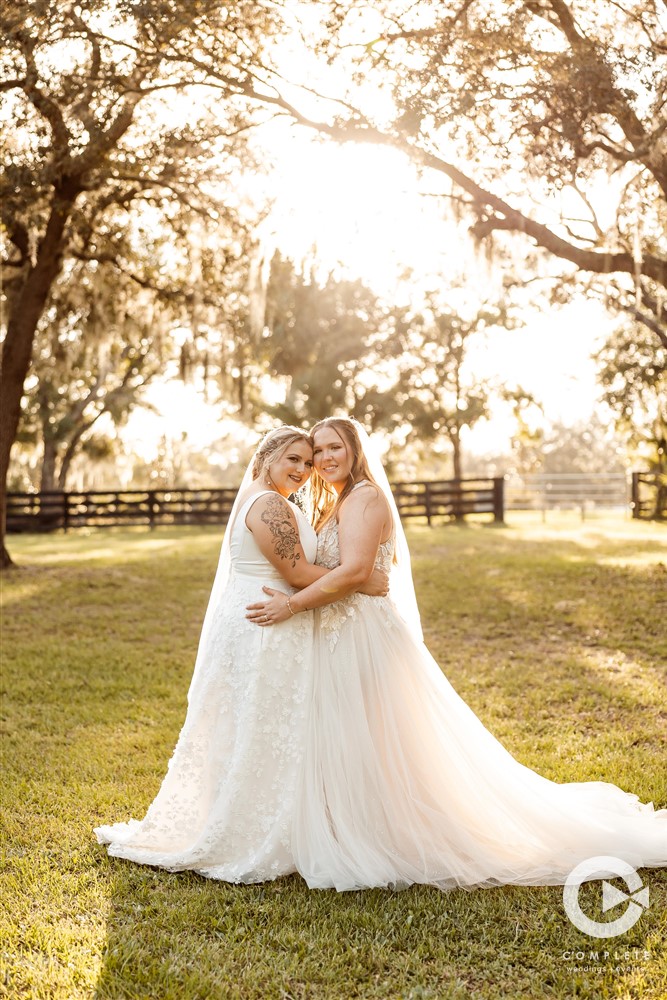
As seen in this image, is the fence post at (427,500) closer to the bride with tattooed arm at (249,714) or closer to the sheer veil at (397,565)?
the sheer veil at (397,565)

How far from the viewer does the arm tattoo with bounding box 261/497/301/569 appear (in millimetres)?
3971

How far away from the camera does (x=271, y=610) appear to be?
4004mm

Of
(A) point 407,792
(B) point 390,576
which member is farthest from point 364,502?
(A) point 407,792

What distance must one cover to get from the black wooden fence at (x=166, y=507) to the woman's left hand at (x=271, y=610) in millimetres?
19054

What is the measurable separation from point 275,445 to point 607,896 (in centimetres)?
247

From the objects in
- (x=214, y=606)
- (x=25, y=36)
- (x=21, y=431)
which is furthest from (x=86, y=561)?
(x=21, y=431)

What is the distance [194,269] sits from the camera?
45.3ft

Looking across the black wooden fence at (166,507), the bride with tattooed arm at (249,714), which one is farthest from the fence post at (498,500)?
the bride with tattooed arm at (249,714)

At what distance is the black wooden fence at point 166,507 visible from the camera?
76.3ft

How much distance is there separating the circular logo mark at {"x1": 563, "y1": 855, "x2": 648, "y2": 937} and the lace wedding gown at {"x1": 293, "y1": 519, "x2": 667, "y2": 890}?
0.06 meters

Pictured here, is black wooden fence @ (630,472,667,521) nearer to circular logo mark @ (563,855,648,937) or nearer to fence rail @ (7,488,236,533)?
fence rail @ (7,488,236,533)

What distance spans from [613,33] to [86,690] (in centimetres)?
803

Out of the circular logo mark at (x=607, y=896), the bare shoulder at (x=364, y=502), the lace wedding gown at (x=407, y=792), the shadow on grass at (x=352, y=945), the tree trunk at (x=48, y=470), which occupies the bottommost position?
the shadow on grass at (x=352, y=945)

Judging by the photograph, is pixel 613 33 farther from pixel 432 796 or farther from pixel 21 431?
pixel 21 431
